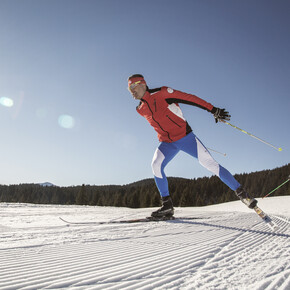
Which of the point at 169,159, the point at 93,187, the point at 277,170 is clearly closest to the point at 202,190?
the point at 277,170

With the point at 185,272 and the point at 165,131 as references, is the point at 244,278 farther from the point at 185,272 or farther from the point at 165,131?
the point at 165,131

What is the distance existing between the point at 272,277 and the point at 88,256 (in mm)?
1026

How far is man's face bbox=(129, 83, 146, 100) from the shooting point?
3.75 metres

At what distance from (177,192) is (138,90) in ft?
169

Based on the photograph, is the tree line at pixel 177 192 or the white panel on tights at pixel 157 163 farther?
the tree line at pixel 177 192

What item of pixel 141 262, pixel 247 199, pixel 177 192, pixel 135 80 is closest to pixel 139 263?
pixel 141 262

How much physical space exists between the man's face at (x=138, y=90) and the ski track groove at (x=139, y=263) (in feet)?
8.49

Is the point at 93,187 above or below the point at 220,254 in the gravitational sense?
above

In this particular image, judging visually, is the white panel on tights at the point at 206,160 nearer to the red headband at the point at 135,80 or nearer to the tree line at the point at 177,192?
the red headband at the point at 135,80

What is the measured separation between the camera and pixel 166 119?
368 centimetres

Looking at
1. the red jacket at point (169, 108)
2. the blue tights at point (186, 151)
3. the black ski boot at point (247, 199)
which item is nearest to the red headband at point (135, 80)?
the red jacket at point (169, 108)

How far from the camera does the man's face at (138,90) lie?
12.3ft

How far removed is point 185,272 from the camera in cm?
105

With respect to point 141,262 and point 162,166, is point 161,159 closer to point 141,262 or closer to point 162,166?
point 162,166
